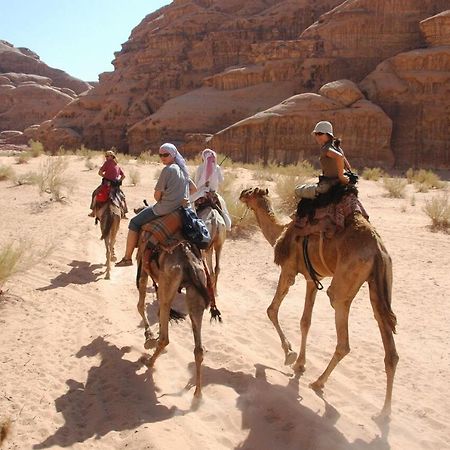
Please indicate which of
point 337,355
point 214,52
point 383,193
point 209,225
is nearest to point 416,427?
point 337,355

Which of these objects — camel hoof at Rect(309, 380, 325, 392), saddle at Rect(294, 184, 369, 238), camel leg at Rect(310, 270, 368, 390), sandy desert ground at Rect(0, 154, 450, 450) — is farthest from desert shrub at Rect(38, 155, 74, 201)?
camel leg at Rect(310, 270, 368, 390)

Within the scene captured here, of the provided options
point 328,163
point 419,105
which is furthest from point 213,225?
point 419,105

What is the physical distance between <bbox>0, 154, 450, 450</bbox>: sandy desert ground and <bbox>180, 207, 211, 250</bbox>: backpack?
1.53 metres

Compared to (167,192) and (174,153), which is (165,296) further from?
(174,153)

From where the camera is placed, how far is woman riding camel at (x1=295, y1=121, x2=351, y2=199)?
554cm

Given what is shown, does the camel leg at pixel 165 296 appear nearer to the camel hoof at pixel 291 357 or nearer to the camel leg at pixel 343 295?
the camel hoof at pixel 291 357

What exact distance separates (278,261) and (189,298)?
4.40 ft

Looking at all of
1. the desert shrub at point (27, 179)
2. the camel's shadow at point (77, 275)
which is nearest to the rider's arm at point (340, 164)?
the camel's shadow at point (77, 275)

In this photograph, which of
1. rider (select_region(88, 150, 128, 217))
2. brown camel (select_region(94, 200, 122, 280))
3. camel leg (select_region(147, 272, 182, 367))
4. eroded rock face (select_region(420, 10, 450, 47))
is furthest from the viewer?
eroded rock face (select_region(420, 10, 450, 47))

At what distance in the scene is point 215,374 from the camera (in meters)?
5.76

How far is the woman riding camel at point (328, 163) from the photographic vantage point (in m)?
5.54

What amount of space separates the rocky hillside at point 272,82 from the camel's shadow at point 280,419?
3109 cm

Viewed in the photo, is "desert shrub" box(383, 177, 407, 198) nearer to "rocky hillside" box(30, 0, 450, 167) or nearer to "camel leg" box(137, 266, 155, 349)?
"rocky hillside" box(30, 0, 450, 167)

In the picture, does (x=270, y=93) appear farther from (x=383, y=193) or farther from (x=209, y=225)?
(x=209, y=225)
